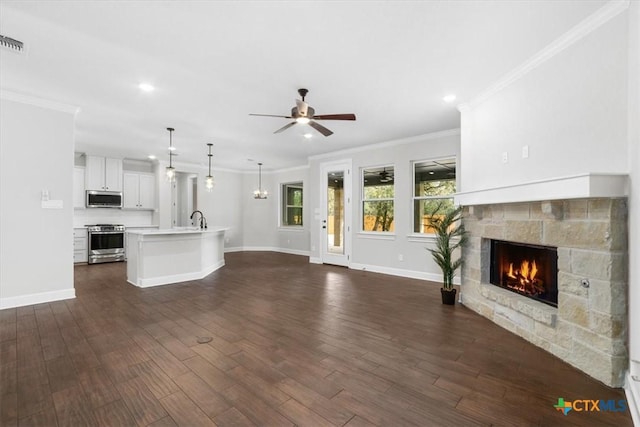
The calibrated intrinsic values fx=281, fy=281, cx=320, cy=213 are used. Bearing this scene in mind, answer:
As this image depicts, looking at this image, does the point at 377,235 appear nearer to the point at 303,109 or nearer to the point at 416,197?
the point at 416,197

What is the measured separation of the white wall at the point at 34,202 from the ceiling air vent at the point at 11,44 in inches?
61.5

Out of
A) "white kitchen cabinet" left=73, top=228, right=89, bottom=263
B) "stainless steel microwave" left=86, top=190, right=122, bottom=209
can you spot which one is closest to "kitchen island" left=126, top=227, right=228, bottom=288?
"white kitchen cabinet" left=73, top=228, right=89, bottom=263

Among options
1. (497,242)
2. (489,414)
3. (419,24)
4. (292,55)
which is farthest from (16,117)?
(497,242)

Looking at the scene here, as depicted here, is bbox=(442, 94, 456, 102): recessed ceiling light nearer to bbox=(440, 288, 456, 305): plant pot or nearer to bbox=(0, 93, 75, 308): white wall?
bbox=(440, 288, 456, 305): plant pot

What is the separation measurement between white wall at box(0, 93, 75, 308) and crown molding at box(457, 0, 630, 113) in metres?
5.68

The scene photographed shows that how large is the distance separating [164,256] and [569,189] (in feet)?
18.0

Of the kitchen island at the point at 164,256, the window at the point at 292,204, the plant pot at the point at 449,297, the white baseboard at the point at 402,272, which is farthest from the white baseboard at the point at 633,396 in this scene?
the window at the point at 292,204

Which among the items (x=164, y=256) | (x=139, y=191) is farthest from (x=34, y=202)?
(x=139, y=191)

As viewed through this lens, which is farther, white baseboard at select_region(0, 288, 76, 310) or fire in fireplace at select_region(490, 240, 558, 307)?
white baseboard at select_region(0, 288, 76, 310)

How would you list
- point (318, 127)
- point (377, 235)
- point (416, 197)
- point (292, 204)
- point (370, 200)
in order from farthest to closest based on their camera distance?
point (292, 204), point (370, 200), point (377, 235), point (416, 197), point (318, 127)

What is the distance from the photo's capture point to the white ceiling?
2.13m

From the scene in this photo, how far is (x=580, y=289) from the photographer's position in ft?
7.38

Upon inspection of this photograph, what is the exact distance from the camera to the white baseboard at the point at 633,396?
1677 millimetres

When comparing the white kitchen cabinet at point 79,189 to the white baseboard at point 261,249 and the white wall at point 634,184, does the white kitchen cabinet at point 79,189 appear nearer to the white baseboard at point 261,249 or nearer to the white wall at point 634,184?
the white baseboard at point 261,249
